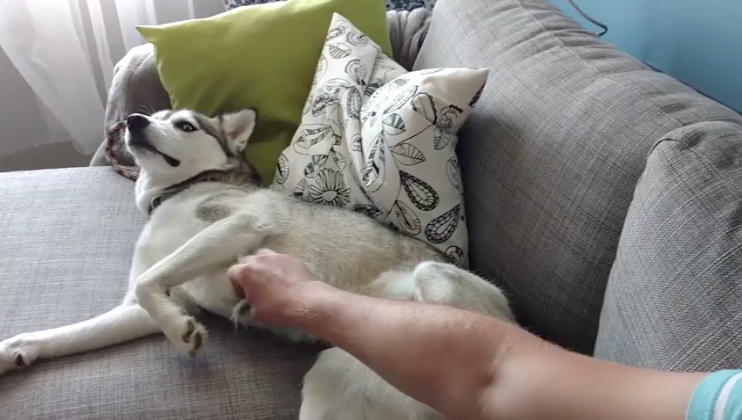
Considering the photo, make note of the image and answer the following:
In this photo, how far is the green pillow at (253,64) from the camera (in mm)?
1863

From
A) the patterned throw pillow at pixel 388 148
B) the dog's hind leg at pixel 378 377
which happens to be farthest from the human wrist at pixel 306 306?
the patterned throw pillow at pixel 388 148

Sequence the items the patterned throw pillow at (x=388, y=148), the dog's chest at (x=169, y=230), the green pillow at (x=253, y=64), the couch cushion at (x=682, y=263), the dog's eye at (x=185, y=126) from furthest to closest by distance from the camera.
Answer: the green pillow at (x=253, y=64) < the dog's eye at (x=185, y=126) < the dog's chest at (x=169, y=230) < the patterned throw pillow at (x=388, y=148) < the couch cushion at (x=682, y=263)

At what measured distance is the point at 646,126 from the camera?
3.87 ft

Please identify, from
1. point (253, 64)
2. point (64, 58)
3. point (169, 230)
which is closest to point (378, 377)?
point (169, 230)

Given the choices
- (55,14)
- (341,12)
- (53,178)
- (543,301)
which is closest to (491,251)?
(543,301)

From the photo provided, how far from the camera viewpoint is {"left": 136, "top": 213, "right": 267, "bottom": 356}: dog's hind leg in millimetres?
1374

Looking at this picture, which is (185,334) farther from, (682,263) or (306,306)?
(682,263)

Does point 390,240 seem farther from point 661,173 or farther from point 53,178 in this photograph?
point 53,178

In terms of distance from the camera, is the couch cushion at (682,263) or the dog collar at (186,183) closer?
the couch cushion at (682,263)

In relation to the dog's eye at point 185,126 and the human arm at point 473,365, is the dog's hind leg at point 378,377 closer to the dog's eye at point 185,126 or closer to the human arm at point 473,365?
the human arm at point 473,365

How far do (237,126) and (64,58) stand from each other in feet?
4.28

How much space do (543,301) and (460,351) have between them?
0.45 metres

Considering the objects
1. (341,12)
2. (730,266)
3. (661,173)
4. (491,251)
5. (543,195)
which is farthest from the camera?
(341,12)

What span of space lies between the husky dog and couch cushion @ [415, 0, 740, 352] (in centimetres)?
11
